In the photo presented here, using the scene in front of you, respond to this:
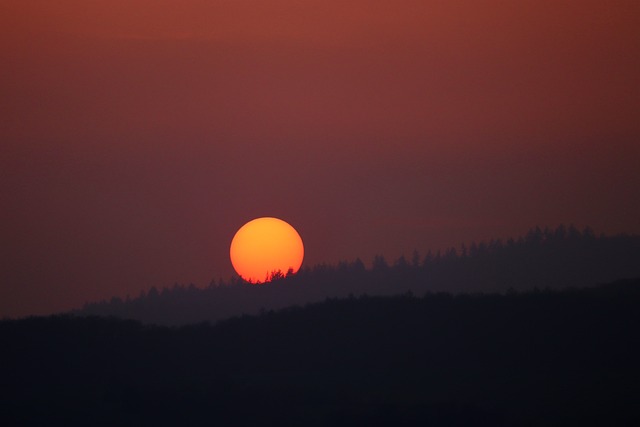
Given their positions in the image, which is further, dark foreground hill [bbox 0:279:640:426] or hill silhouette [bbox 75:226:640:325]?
hill silhouette [bbox 75:226:640:325]

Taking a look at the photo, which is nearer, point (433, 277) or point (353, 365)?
point (353, 365)

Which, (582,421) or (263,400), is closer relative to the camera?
(582,421)

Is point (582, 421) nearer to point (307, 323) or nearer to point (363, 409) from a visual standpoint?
point (363, 409)

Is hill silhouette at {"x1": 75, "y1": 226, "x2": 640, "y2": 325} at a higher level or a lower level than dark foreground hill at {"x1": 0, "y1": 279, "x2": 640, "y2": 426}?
higher

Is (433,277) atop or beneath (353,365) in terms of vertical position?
atop

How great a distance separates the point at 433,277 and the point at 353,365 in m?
42.3

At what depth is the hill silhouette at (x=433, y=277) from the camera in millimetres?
64500

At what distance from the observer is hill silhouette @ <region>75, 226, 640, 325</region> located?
6450cm

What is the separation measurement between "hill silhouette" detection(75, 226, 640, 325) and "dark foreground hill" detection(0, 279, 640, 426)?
64.2 feet

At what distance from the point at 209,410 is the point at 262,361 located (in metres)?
4.62

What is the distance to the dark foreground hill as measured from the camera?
3130 cm

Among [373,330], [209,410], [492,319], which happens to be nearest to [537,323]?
[492,319]

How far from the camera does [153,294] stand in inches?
2857

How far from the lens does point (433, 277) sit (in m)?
77.3
